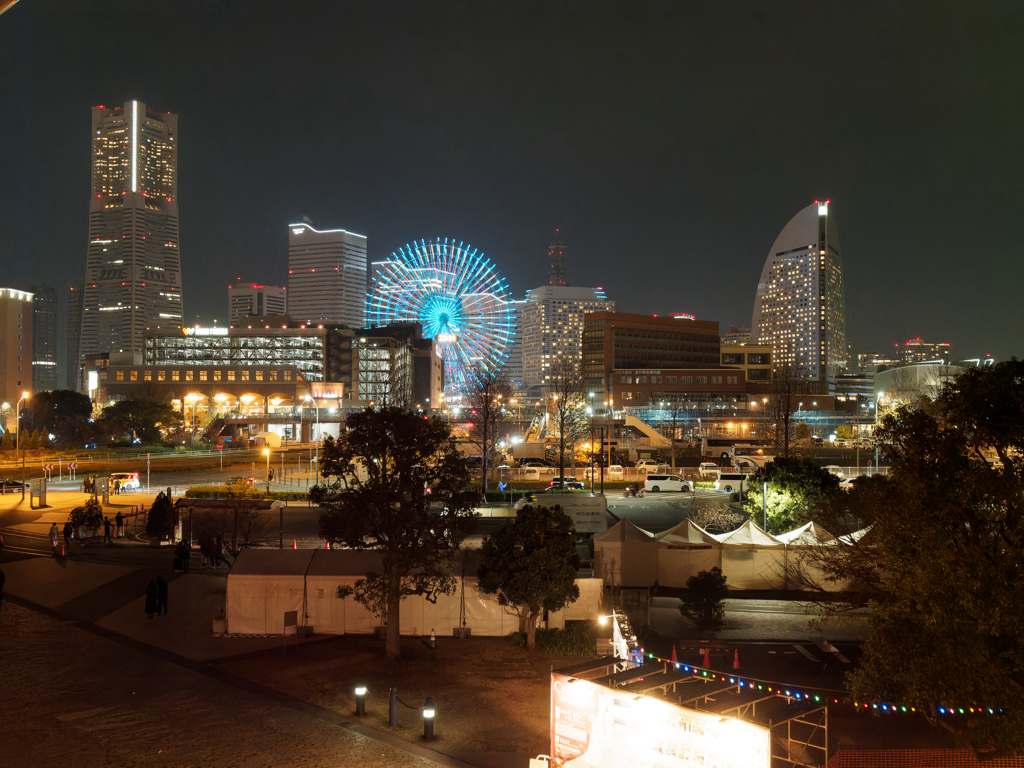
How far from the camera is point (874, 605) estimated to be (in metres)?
7.86

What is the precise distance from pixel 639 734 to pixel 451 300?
2683 inches

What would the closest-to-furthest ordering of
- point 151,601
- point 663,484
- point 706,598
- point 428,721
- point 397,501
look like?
point 428,721, point 397,501, point 151,601, point 706,598, point 663,484

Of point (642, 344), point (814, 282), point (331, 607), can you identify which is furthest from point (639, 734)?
point (814, 282)

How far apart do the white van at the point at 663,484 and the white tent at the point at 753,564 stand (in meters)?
19.4

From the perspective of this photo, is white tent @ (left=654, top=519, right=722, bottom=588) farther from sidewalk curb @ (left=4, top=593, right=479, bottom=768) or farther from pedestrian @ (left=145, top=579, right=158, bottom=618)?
pedestrian @ (left=145, top=579, right=158, bottom=618)

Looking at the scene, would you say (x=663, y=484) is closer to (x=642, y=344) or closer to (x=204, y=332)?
(x=642, y=344)

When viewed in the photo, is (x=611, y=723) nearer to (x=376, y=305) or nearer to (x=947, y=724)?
(x=947, y=724)

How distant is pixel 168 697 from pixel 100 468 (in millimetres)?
45653

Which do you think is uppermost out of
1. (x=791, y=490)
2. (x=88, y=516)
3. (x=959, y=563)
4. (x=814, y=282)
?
(x=814, y=282)

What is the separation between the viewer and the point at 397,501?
13141 millimetres

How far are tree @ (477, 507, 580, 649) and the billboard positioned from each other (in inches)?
223

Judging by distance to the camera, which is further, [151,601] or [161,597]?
[161,597]

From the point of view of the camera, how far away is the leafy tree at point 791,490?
931 inches

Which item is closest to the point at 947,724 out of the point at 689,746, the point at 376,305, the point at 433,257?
the point at 689,746
